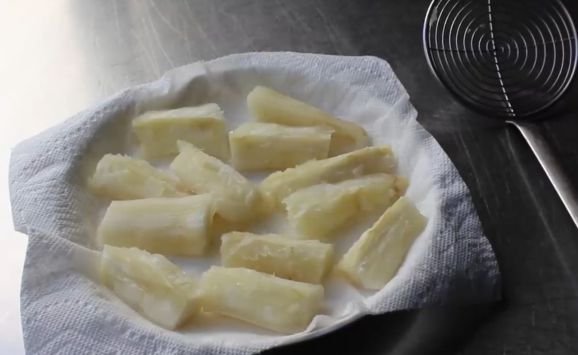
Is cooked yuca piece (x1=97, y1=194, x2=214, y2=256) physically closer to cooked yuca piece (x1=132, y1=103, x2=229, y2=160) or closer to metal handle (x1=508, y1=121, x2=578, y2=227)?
cooked yuca piece (x1=132, y1=103, x2=229, y2=160)

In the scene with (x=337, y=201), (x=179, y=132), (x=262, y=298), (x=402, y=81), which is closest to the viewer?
(x=262, y=298)

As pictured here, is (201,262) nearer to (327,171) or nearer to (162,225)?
(162,225)

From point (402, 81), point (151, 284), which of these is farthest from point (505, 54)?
point (151, 284)

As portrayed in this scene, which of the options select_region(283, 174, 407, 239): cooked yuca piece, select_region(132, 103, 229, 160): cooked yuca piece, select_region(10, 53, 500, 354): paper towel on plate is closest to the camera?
select_region(10, 53, 500, 354): paper towel on plate

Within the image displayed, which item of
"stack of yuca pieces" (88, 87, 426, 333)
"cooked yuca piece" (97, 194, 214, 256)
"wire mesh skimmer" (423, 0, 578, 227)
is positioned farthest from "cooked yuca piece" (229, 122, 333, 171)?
"wire mesh skimmer" (423, 0, 578, 227)

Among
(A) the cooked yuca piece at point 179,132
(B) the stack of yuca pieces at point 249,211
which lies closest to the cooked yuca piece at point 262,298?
(B) the stack of yuca pieces at point 249,211

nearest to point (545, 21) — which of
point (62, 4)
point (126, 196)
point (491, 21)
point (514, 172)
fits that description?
point (491, 21)
